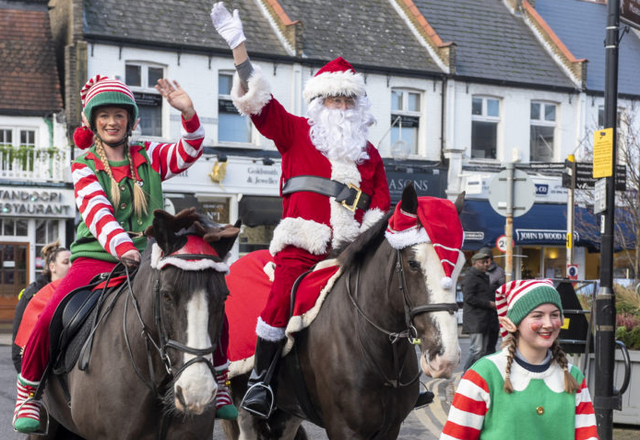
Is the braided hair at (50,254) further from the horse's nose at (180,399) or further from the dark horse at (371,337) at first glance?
the horse's nose at (180,399)

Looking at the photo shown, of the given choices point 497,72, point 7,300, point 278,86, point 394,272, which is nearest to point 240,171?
point 278,86

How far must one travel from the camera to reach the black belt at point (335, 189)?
581 cm

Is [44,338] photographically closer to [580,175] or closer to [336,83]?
[336,83]

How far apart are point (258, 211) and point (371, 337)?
62.1 feet

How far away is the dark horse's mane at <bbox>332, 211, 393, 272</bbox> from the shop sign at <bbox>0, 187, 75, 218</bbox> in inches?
719

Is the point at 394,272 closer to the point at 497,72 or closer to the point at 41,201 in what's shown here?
the point at 41,201

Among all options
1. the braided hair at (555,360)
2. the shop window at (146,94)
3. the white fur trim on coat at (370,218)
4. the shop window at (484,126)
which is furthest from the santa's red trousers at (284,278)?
the shop window at (484,126)

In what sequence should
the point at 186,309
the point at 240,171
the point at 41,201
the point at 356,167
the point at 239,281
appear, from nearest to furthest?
1. the point at 186,309
2. the point at 356,167
3. the point at 239,281
4. the point at 41,201
5. the point at 240,171

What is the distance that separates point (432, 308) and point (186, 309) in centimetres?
133

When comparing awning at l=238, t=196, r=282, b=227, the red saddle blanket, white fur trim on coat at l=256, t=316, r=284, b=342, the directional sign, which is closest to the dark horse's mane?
the red saddle blanket

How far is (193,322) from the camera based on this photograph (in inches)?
158

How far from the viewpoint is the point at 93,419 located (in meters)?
4.55

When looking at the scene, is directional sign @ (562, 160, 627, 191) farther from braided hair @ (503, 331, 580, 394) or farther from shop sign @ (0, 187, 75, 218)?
braided hair @ (503, 331, 580, 394)

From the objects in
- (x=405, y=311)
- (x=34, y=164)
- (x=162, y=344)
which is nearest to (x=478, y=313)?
(x=405, y=311)
